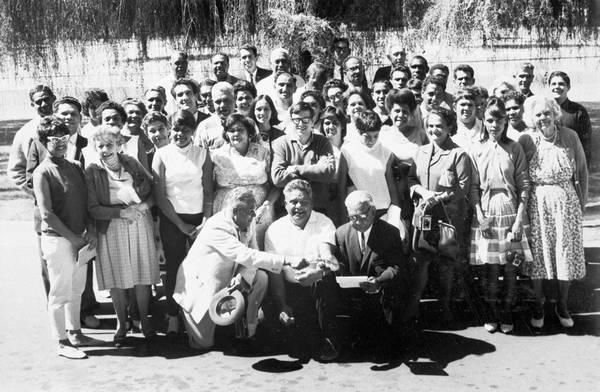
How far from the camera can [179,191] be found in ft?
17.5

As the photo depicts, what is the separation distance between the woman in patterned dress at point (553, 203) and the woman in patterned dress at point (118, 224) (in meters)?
2.98

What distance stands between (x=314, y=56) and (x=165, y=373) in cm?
461

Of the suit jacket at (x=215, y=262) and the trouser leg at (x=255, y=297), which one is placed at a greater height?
the suit jacket at (x=215, y=262)

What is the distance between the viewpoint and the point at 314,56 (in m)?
8.02

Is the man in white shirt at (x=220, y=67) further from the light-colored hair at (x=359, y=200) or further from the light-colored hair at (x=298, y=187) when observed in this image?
the light-colored hair at (x=359, y=200)

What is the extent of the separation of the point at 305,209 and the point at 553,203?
6.37ft

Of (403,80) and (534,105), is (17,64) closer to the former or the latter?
(403,80)

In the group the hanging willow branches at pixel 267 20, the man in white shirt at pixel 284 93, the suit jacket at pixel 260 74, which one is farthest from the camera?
the hanging willow branches at pixel 267 20

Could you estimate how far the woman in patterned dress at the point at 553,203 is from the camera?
17.2 feet

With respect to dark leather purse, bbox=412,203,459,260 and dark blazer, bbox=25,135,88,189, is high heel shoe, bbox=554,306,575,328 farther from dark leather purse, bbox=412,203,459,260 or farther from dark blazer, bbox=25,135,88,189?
dark blazer, bbox=25,135,88,189

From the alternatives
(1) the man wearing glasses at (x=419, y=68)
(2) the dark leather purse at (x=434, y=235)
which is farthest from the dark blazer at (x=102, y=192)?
(1) the man wearing glasses at (x=419, y=68)

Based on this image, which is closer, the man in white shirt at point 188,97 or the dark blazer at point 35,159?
the dark blazer at point 35,159

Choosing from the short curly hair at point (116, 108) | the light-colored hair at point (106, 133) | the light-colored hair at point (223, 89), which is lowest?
the light-colored hair at point (106, 133)

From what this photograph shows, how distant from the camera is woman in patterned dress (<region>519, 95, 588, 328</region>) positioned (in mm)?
5250
